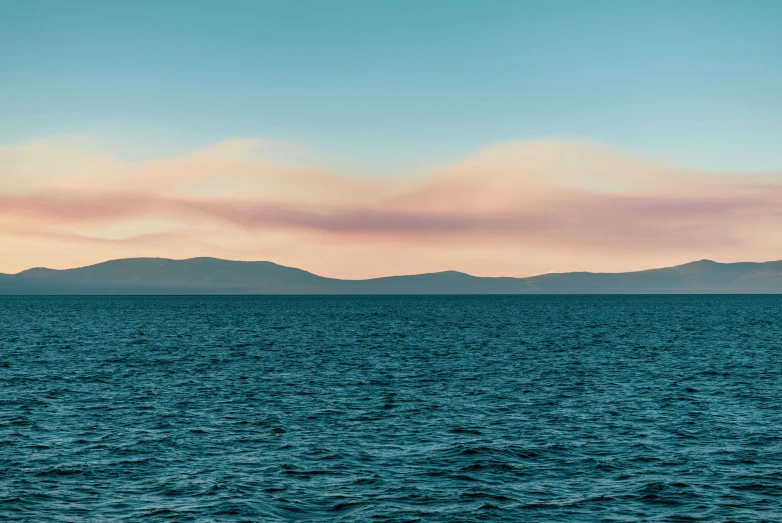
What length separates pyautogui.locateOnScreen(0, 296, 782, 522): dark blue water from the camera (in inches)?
1096

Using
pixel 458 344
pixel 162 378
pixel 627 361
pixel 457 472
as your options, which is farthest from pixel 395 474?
pixel 458 344

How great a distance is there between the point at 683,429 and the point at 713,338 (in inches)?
3328

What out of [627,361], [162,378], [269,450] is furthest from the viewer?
[627,361]

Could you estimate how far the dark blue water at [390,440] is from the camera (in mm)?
27828

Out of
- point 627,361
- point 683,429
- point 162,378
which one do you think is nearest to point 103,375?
point 162,378

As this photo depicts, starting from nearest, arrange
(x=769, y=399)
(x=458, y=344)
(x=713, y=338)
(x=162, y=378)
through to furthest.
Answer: (x=769, y=399)
(x=162, y=378)
(x=458, y=344)
(x=713, y=338)

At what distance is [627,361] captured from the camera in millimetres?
80812

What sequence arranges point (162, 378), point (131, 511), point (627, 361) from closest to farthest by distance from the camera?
point (131, 511)
point (162, 378)
point (627, 361)

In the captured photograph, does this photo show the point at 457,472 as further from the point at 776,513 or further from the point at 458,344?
the point at 458,344

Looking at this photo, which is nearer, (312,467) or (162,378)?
(312,467)

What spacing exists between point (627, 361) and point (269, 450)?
55273 millimetres

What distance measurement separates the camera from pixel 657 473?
32.2 meters

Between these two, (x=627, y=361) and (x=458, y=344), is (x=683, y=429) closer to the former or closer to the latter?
(x=627, y=361)

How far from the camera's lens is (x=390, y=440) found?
38656 millimetres
